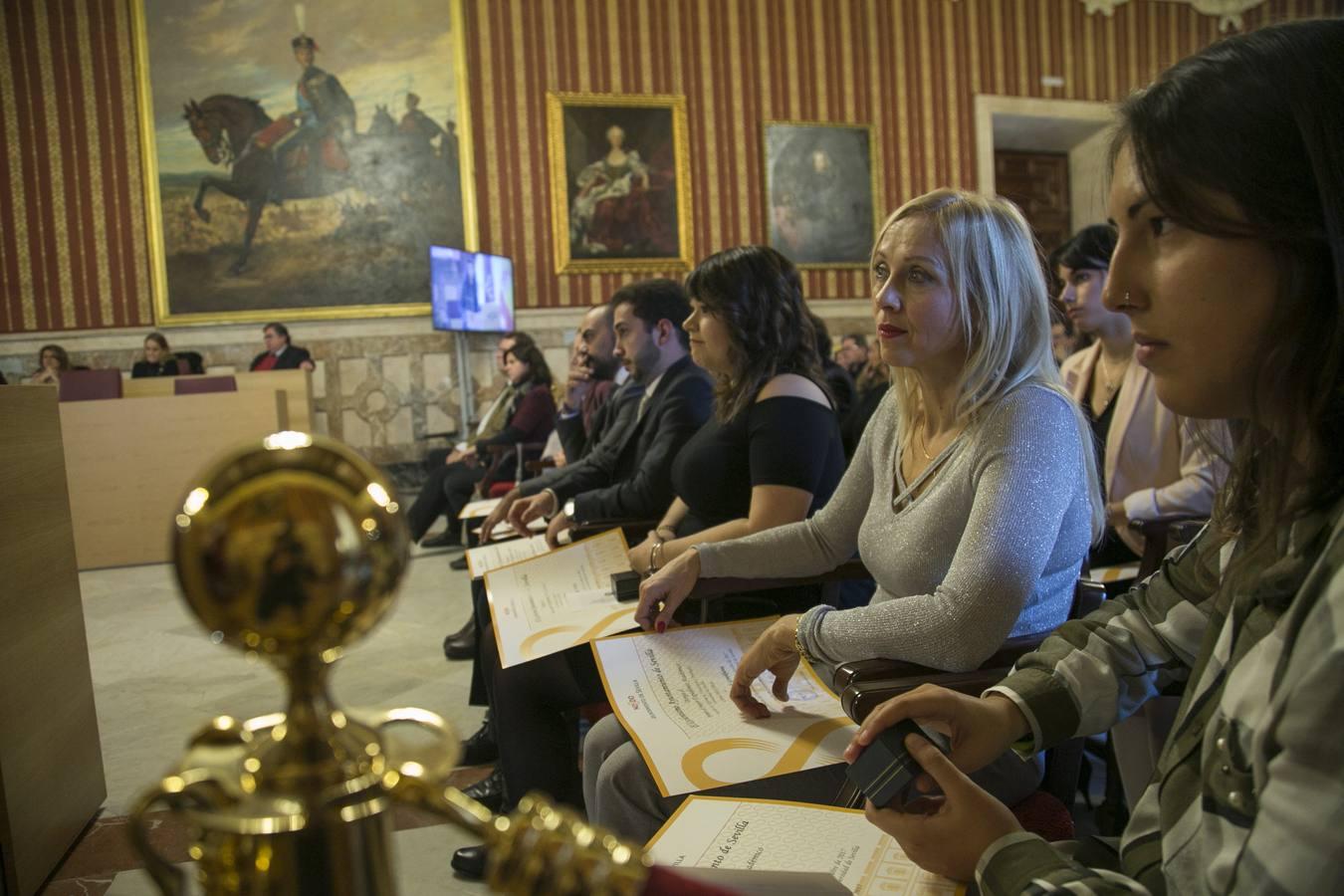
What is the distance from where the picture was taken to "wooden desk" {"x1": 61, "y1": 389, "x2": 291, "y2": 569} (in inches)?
231

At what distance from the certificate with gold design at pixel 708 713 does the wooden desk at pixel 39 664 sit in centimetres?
123

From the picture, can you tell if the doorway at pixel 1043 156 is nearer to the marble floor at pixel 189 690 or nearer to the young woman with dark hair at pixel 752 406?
the marble floor at pixel 189 690

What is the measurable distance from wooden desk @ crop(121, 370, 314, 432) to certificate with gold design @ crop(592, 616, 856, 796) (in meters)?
5.65

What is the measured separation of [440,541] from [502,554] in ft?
12.0

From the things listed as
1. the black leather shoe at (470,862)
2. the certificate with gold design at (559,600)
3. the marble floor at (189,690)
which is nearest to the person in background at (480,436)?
the marble floor at (189,690)

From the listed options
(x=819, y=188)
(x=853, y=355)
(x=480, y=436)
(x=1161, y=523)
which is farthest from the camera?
(x=819, y=188)

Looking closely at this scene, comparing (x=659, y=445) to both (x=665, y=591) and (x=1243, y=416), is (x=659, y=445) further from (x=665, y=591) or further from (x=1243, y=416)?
(x=1243, y=416)


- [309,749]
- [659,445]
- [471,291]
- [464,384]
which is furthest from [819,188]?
[309,749]

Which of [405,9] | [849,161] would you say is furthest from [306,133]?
[849,161]

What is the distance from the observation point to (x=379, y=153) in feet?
27.8

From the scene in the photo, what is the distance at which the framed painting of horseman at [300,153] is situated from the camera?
26.9 ft

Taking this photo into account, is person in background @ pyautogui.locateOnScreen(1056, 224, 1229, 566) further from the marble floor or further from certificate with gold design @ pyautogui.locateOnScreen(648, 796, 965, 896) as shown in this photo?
the marble floor

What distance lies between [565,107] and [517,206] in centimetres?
101

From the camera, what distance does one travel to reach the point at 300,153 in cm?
838
